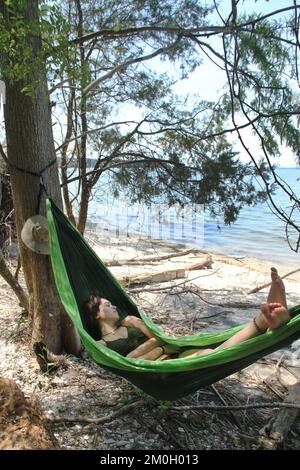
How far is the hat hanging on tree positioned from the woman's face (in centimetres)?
43

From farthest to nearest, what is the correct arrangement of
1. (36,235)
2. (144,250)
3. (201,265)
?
(144,250), (201,265), (36,235)

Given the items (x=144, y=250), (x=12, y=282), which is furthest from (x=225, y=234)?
(x=12, y=282)

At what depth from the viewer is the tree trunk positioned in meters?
2.42

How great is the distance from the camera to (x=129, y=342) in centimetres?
231

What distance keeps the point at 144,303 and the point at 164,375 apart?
235 cm

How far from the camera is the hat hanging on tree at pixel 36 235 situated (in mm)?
2443

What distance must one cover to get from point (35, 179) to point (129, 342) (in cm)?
101

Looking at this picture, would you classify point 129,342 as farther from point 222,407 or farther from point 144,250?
point 144,250

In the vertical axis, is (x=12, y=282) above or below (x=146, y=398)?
above

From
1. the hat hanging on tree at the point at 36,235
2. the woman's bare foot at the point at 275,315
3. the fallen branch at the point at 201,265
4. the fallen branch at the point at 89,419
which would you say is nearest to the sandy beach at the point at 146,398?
the fallen branch at the point at 89,419

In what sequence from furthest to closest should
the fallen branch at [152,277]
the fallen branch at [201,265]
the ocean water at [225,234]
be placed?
1. the ocean water at [225,234]
2. the fallen branch at [201,265]
3. the fallen branch at [152,277]

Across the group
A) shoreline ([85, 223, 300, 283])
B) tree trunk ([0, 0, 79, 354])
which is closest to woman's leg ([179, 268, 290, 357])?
tree trunk ([0, 0, 79, 354])

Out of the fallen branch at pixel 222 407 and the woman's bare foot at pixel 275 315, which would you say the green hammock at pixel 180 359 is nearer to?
the woman's bare foot at pixel 275 315
